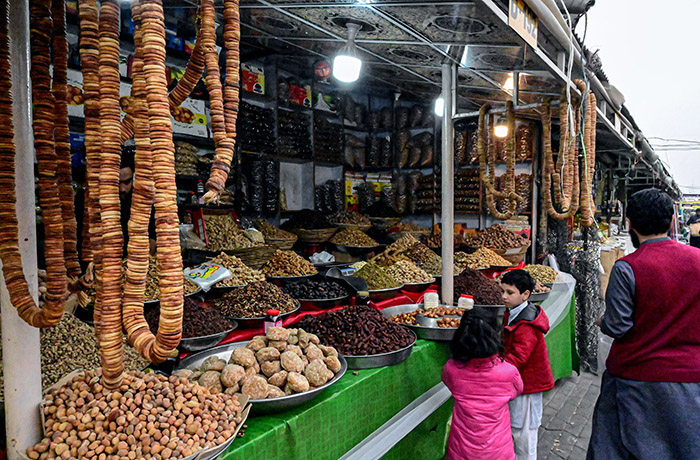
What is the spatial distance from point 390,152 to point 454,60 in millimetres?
4071

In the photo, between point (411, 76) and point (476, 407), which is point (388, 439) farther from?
point (411, 76)

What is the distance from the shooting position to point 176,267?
2.47 ft

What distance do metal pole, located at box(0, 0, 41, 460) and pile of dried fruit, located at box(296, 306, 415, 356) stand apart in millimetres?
1171

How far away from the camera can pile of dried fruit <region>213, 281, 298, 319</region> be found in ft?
7.38

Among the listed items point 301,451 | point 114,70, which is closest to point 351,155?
point 301,451

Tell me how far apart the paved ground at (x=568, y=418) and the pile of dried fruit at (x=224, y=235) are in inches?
115

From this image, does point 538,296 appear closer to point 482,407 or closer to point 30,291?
point 482,407

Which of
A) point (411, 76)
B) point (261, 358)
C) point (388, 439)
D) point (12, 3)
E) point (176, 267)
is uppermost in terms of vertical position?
point (411, 76)

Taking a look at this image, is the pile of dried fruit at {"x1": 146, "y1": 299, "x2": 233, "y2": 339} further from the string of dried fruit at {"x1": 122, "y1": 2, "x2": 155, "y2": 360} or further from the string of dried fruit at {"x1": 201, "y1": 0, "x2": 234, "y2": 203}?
the string of dried fruit at {"x1": 201, "y1": 0, "x2": 234, "y2": 203}

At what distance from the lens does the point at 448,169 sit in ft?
9.41

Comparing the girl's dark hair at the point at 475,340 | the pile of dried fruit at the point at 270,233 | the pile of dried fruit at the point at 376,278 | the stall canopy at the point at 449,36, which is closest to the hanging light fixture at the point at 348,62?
the stall canopy at the point at 449,36

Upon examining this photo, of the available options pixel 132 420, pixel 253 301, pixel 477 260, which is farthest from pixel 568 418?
pixel 132 420

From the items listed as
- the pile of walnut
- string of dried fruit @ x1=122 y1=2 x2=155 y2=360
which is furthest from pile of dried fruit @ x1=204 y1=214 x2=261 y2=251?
string of dried fruit @ x1=122 y1=2 x2=155 y2=360

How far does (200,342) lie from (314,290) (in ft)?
3.15
